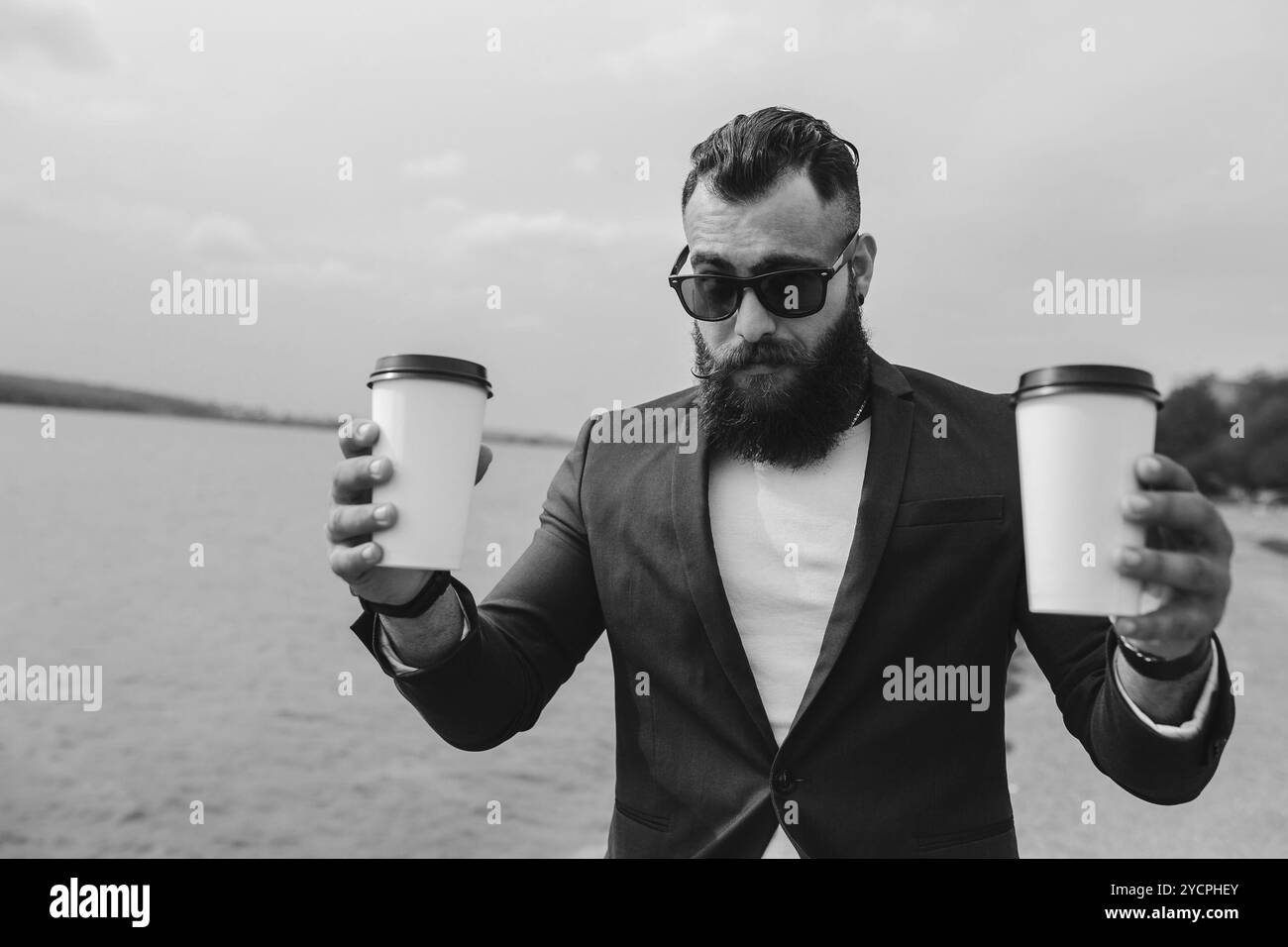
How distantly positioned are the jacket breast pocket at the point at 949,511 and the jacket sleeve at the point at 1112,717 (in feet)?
0.69

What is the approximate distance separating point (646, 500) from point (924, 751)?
109cm

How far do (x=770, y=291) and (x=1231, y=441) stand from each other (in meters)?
80.1

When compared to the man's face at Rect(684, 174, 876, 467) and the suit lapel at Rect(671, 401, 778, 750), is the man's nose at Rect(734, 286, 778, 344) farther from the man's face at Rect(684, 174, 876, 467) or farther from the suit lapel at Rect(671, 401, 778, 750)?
the suit lapel at Rect(671, 401, 778, 750)

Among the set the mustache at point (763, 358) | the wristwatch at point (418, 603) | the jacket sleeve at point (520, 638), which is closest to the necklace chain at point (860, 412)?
the mustache at point (763, 358)

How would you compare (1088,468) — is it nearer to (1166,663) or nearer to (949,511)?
(1166,663)

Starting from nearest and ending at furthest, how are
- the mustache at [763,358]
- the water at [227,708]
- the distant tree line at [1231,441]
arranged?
the mustache at [763,358], the water at [227,708], the distant tree line at [1231,441]

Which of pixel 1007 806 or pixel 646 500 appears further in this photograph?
pixel 646 500

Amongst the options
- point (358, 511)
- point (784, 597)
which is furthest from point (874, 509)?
point (358, 511)

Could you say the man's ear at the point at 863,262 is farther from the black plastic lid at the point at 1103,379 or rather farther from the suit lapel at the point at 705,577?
the black plastic lid at the point at 1103,379

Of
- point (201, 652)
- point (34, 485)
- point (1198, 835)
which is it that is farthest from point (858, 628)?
point (34, 485)

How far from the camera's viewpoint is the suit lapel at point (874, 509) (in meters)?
2.88
